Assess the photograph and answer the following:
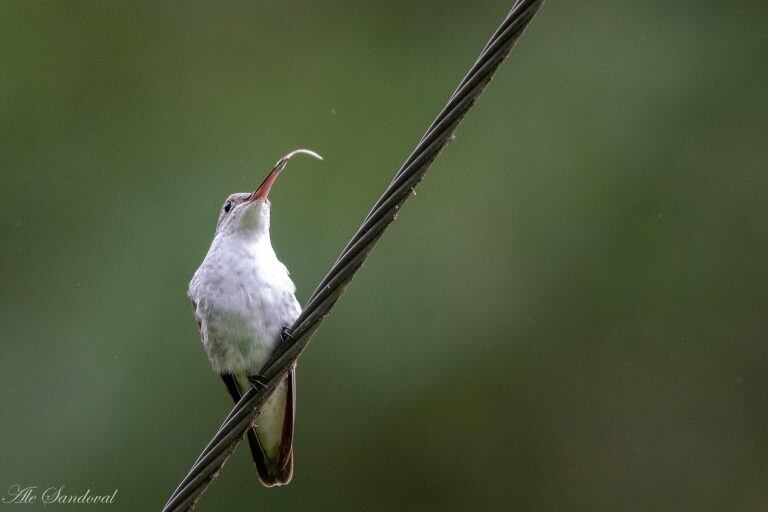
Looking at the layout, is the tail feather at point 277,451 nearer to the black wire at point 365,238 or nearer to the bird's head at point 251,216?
the bird's head at point 251,216

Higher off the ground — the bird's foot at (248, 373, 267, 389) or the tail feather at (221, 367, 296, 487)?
the bird's foot at (248, 373, 267, 389)

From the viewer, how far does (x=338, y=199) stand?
33.6 feet

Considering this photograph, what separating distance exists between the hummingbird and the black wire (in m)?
0.87

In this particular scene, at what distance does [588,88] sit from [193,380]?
5.53 metres

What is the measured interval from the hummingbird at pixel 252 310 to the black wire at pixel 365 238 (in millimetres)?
869

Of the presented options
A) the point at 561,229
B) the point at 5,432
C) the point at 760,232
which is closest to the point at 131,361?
the point at 5,432

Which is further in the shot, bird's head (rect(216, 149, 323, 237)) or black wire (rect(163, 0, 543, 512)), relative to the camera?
bird's head (rect(216, 149, 323, 237))

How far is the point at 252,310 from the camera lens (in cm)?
480

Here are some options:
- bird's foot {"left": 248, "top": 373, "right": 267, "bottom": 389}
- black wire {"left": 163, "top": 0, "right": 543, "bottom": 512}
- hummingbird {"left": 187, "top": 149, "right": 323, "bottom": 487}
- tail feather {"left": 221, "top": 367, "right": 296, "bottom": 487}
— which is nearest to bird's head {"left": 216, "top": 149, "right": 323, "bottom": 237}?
hummingbird {"left": 187, "top": 149, "right": 323, "bottom": 487}

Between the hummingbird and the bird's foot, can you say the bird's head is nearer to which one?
the hummingbird

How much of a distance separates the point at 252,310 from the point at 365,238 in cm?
160

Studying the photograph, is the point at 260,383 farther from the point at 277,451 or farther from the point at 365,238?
the point at 277,451

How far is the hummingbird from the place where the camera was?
4.80 m

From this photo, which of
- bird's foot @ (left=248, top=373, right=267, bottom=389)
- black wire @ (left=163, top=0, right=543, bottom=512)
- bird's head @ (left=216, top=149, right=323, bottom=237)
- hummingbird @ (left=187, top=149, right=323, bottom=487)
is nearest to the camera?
black wire @ (left=163, top=0, right=543, bottom=512)
